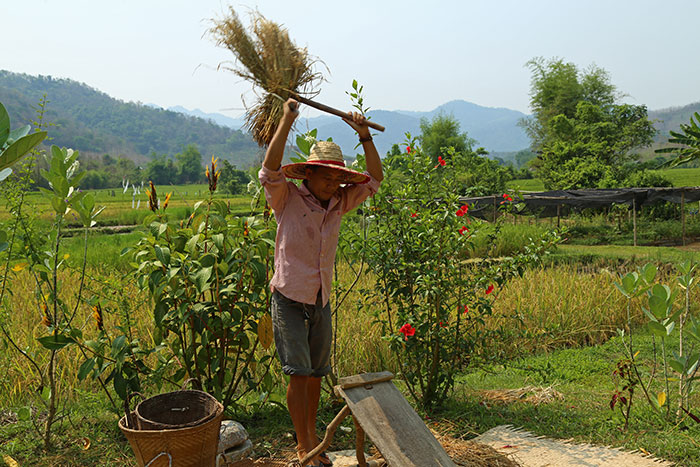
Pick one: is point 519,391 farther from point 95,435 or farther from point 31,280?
point 31,280

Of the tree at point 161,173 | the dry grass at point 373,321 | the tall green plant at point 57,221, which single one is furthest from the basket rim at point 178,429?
the tree at point 161,173

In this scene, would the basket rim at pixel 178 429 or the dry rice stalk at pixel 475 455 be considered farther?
the dry rice stalk at pixel 475 455

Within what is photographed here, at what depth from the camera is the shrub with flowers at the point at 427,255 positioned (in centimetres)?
299

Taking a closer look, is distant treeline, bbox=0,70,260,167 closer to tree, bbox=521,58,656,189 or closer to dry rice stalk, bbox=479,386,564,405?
tree, bbox=521,58,656,189

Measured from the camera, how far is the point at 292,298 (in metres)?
2.26

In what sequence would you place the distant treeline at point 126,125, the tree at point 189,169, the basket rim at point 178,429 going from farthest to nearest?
the distant treeline at point 126,125
the tree at point 189,169
the basket rim at point 178,429

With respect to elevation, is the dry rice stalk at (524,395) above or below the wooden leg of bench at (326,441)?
below

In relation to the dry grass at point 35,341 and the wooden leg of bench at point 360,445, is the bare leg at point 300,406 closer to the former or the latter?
the wooden leg of bench at point 360,445

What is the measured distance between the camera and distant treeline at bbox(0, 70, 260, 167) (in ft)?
360

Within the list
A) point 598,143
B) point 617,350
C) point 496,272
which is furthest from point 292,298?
point 598,143

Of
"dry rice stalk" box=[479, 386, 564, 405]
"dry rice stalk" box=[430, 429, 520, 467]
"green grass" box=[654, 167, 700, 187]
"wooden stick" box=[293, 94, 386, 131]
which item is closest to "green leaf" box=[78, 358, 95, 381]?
"wooden stick" box=[293, 94, 386, 131]

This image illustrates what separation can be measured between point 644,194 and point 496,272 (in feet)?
38.0

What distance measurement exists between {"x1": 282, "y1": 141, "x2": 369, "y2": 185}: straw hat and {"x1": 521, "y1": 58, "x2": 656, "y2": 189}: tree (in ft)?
60.6

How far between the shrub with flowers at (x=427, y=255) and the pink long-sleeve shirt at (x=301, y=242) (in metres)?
0.74
